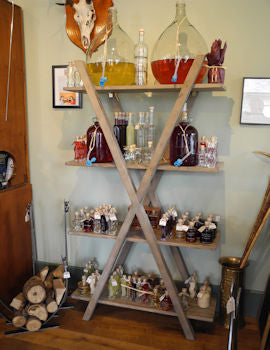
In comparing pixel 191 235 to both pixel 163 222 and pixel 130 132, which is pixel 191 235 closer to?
pixel 163 222

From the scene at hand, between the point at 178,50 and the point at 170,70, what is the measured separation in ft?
0.39

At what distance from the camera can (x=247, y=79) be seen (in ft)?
6.72

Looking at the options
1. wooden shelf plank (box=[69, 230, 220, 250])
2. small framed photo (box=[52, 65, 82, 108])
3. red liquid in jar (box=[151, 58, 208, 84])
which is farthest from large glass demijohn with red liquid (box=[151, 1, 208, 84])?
wooden shelf plank (box=[69, 230, 220, 250])

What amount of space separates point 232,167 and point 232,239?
0.50m

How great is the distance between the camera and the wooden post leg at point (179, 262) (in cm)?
231

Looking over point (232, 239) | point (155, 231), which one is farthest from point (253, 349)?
point (155, 231)

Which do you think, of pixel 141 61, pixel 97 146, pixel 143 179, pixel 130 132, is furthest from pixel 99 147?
pixel 141 61

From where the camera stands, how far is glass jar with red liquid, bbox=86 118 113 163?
2061mm

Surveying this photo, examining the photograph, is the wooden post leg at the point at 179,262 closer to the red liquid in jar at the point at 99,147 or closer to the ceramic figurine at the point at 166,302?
the ceramic figurine at the point at 166,302

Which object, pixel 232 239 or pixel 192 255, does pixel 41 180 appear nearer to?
pixel 192 255

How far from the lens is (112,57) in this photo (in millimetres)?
1928

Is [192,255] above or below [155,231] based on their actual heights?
below

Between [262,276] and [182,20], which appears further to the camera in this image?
[262,276]

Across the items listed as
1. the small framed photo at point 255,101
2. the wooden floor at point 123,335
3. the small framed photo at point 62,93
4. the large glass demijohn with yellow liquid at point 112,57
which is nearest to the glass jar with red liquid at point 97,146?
the large glass demijohn with yellow liquid at point 112,57
